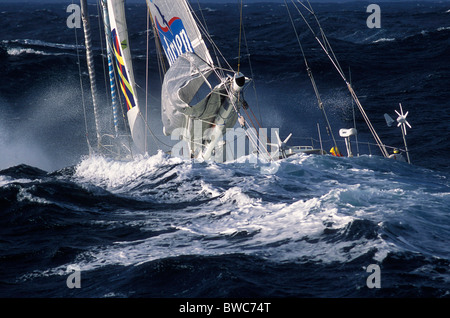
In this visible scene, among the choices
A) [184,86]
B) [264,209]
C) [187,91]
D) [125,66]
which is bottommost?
[264,209]

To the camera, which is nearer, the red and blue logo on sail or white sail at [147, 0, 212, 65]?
white sail at [147, 0, 212, 65]

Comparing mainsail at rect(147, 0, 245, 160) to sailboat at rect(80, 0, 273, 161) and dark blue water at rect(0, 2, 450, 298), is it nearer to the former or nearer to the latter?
sailboat at rect(80, 0, 273, 161)

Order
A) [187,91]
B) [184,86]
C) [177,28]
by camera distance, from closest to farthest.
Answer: [184,86], [187,91], [177,28]

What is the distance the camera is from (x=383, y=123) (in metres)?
28.1

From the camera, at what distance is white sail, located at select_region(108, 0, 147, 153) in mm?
20219

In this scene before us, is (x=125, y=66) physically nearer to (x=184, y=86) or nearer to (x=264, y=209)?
(x=184, y=86)

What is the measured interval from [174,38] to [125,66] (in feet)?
6.94

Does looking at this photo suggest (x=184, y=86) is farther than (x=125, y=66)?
No

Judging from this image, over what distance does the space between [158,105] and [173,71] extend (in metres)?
12.7

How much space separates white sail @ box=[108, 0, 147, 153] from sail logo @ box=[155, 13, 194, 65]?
1552 millimetres

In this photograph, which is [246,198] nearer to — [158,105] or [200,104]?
[200,104]

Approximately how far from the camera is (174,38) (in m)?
20.9

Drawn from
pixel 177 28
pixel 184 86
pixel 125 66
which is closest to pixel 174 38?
pixel 177 28

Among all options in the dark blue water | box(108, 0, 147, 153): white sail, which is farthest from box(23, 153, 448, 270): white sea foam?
box(108, 0, 147, 153): white sail
